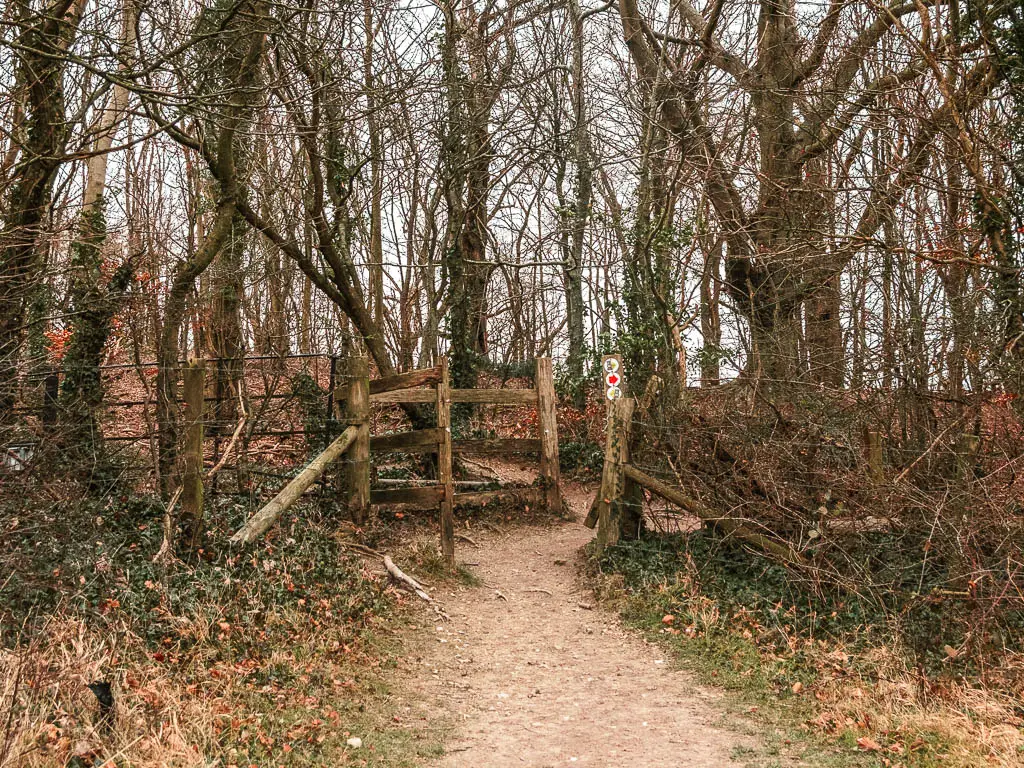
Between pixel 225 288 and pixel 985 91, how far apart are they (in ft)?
37.9

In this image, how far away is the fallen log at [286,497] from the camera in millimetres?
7254

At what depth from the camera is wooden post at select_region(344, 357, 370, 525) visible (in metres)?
9.45

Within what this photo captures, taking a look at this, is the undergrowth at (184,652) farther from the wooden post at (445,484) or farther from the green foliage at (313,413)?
the green foliage at (313,413)

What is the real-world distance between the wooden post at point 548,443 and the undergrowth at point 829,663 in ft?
13.0

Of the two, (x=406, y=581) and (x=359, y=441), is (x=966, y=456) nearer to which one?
(x=406, y=581)

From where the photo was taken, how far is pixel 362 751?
17.1 ft

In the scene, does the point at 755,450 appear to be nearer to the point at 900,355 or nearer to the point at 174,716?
the point at 900,355

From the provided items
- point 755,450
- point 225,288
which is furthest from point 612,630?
point 225,288

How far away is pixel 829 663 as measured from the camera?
20.4 ft

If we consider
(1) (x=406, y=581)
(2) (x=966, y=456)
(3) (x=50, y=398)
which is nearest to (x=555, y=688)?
(1) (x=406, y=581)

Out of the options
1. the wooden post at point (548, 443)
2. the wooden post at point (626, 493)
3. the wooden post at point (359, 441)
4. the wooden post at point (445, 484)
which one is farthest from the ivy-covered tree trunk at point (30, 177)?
the wooden post at point (548, 443)

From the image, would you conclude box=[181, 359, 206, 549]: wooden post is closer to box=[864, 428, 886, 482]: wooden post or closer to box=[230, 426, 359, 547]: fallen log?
box=[230, 426, 359, 547]: fallen log

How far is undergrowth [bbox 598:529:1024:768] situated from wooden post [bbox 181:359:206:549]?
3.95 meters

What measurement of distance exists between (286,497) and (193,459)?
112 cm
